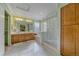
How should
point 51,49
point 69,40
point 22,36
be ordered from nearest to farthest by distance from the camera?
1. point 69,40
2. point 51,49
3. point 22,36

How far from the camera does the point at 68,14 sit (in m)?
3.00

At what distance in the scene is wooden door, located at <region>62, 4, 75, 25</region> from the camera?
2.82 m

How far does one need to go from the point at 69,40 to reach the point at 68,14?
2.28 feet

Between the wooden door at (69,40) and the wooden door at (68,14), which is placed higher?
the wooden door at (68,14)

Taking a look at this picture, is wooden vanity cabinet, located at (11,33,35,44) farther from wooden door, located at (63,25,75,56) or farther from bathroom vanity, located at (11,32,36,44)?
wooden door, located at (63,25,75,56)

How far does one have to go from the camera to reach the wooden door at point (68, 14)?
2.82 meters

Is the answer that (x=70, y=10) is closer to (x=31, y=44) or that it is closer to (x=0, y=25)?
(x=31, y=44)

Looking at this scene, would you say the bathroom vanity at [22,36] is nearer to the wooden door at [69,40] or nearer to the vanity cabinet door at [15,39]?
the vanity cabinet door at [15,39]

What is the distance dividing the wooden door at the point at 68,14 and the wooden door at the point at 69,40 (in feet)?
0.45

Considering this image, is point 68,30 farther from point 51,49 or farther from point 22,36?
Answer: point 22,36

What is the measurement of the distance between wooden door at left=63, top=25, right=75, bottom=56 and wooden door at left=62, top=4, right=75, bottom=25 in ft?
0.45

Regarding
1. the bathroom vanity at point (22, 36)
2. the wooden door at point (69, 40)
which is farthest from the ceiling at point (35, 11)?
the wooden door at point (69, 40)

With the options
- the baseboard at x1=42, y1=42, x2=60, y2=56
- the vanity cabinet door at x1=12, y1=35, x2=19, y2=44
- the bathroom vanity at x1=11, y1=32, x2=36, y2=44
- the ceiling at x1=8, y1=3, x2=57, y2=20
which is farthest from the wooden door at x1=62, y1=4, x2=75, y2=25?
the vanity cabinet door at x1=12, y1=35, x2=19, y2=44

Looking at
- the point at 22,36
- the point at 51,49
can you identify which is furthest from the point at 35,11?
the point at 51,49
